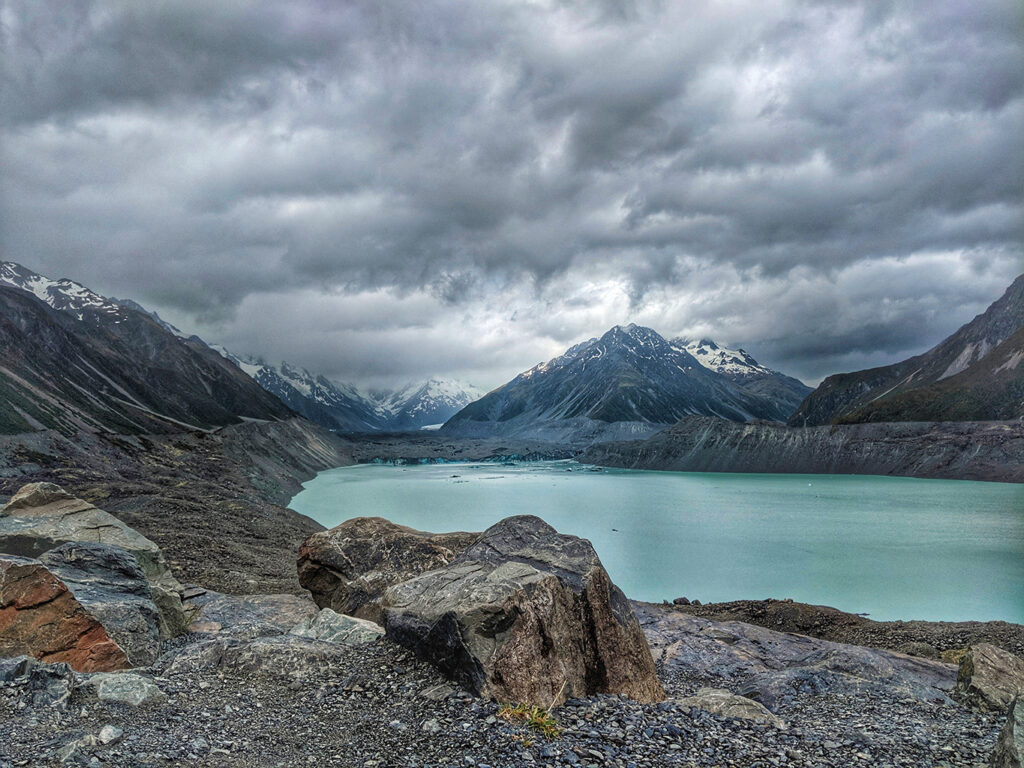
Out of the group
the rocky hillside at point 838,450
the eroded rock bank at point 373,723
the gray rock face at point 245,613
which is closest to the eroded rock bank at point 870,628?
the eroded rock bank at point 373,723

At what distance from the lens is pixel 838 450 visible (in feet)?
438

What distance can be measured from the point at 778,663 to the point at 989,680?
5.19m

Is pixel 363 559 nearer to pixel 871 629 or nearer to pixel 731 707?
pixel 731 707

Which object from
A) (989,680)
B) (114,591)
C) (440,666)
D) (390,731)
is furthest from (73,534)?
(989,680)

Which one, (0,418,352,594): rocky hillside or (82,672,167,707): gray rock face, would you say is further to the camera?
(0,418,352,594): rocky hillside

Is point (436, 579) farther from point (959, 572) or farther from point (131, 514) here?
point (959, 572)

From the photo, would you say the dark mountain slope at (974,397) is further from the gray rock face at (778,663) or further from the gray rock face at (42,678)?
the gray rock face at (42,678)

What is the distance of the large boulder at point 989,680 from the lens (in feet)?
33.4

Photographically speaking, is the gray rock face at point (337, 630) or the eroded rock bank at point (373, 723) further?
the gray rock face at point (337, 630)

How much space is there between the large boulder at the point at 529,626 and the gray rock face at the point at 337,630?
69 centimetres

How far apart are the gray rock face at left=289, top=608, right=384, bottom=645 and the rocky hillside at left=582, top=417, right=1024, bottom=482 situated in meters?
126

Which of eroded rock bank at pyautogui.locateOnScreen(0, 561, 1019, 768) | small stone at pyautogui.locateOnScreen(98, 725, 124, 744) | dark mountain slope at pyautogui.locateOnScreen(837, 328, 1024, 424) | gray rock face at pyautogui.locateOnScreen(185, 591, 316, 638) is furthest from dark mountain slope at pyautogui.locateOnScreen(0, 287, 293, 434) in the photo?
dark mountain slope at pyautogui.locateOnScreen(837, 328, 1024, 424)

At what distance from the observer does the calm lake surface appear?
31.2m

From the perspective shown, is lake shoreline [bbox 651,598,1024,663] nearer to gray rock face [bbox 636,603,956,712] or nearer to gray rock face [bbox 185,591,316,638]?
gray rock face [bbox 636,603,956,712]
